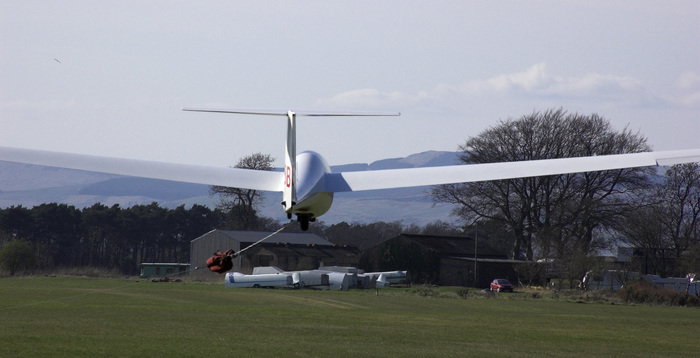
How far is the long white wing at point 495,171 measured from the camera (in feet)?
37.6

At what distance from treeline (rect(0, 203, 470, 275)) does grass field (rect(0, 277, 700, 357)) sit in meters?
48.5

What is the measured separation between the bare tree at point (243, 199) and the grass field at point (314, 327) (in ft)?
106

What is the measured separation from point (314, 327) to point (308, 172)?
58.0 ft

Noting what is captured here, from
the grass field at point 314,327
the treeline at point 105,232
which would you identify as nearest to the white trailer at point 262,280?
the grass field at point 314,327

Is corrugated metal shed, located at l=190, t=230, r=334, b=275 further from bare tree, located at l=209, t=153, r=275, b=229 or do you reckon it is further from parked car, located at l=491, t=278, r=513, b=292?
parked car, located at l=491, t=278, r=513, b=292

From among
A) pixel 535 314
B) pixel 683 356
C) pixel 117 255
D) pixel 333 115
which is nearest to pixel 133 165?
pixel 333 115

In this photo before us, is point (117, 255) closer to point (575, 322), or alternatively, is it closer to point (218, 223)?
point (218, 223)

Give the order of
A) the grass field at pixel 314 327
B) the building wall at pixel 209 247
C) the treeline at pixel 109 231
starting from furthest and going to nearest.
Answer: the treeline at pixel 109 231
the building wall at pixel 209 247
the grass field at pixel 314 327

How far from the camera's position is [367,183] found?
11.9m

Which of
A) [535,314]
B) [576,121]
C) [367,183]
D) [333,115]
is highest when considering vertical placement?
[576,121]

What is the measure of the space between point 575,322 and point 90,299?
22.3 metres

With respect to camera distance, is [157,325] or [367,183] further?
[157,325]

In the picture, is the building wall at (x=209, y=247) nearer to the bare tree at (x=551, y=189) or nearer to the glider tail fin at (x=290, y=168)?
the bare tree at (x=551, y=189)

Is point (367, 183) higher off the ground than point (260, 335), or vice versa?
point (367, 183)
